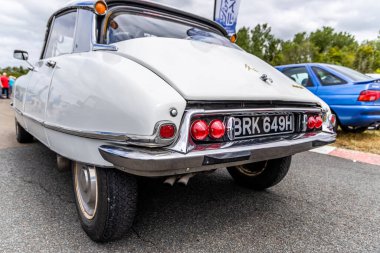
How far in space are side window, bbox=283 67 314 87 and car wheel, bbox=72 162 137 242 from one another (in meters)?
5.04

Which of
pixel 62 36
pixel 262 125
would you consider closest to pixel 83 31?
pixel 62 36

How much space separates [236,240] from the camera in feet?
6.07

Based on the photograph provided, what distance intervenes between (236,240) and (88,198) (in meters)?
A: 1.03

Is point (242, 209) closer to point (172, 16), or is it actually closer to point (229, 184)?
point (229, 184)

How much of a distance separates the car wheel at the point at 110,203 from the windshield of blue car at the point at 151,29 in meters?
0.99

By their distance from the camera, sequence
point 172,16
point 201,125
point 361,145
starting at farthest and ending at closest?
point 361,145, point 172,16, point 201,125

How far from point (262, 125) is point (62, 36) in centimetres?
215

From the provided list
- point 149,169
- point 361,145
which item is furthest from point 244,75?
point 361,145

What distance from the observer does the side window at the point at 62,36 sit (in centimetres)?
240

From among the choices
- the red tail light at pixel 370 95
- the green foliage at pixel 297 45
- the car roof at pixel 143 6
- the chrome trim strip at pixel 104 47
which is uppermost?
the green foliage at pixel 297 45

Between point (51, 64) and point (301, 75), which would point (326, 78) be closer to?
point (301, 75)

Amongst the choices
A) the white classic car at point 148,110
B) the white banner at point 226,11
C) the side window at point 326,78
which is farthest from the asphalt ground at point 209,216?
the white banner at point 226,11

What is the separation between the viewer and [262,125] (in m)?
1.75

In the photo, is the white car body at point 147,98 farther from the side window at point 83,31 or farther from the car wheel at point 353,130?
the car wheel at point 353,130
